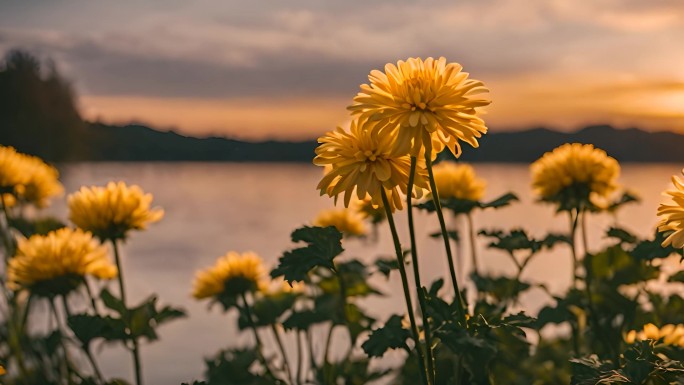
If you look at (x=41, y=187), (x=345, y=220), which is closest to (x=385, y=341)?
(x=345, y=220)

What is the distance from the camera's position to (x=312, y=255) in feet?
3.87

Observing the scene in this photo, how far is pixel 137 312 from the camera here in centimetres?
151

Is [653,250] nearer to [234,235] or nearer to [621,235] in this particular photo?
[621,235]

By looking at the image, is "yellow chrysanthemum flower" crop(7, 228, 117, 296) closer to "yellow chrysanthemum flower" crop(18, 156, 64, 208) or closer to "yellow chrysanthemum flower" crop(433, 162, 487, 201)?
"yellow chrysanthemum flower" crop(18, 156, 64, 208)

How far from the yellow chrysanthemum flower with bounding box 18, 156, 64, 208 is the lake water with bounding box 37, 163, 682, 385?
13cm

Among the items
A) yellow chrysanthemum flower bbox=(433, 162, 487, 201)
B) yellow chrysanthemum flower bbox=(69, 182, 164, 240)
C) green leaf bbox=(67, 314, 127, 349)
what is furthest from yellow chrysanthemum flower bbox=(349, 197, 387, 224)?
green leaf bbox=(67, 314, 127, 349)

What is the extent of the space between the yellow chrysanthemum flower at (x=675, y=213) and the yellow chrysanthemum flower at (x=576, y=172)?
2.78ft

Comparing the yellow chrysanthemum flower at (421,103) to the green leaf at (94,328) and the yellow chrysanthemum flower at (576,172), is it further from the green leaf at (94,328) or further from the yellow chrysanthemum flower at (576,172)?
the yellow chrysanthemum flower at (576,172)

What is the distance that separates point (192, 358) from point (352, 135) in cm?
189

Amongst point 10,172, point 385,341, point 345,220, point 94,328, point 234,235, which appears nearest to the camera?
point 385,341

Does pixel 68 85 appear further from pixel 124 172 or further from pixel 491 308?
pixel 491 308

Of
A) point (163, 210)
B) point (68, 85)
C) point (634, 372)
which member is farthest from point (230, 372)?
point (68, 85)

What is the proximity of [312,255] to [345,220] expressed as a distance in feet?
3.16

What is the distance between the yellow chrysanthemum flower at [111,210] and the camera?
1.54 m
